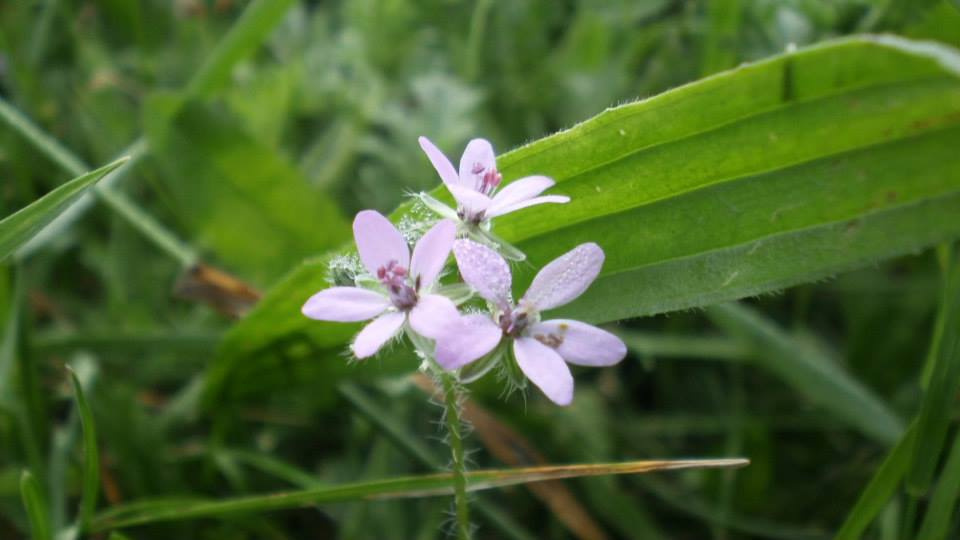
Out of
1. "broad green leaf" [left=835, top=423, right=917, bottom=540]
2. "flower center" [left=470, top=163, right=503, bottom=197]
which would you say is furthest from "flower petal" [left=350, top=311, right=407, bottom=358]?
"broad green leaf" [left=835, top=423, right=917, bottom=540]

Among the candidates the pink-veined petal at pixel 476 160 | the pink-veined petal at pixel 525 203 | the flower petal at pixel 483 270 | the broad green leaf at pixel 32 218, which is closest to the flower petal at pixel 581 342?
the flower petal at pixel 483 270

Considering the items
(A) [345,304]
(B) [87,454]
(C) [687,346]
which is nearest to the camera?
(A) [345,304]

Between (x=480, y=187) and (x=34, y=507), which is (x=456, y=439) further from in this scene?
(x=34, y=507)

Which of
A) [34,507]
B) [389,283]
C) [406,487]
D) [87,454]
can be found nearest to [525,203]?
[389,283]

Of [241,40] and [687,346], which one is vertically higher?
[241,40]

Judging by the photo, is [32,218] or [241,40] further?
[241,40]
